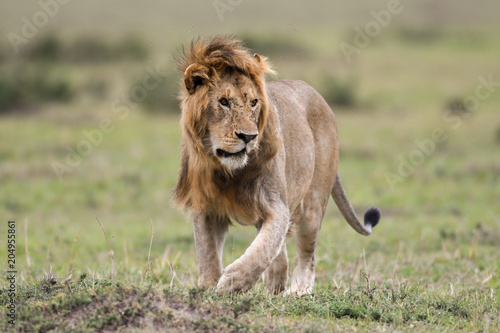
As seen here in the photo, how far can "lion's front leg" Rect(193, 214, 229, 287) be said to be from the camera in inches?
184

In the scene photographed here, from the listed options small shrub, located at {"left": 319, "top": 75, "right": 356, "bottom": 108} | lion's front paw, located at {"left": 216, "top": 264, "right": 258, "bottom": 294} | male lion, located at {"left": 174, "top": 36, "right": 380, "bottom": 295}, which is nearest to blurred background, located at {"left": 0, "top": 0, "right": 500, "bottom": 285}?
small shrub, located at {"left": 319, "top": 75, "right": 356, "bottom": 108}

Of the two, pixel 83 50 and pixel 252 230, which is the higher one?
pixel 83 50

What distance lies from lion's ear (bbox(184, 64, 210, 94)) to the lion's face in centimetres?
9

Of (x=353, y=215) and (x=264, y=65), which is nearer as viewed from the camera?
(x=264, y=65)

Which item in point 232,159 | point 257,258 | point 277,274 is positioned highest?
point 232,159

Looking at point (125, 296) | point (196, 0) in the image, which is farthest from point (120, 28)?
point (125, 296)

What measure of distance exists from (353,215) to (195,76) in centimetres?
236

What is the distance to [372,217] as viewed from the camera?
621 centimetres

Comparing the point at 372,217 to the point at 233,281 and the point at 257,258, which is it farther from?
the point at 233,281

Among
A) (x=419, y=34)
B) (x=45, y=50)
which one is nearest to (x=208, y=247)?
(x=45, y=50)

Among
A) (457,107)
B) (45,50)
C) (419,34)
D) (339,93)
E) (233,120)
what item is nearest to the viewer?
(233,120)

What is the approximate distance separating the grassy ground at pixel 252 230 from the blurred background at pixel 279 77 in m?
0.04

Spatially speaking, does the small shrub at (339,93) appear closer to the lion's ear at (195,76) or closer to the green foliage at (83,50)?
the green foliage at (83,50)

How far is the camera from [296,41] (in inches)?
1067
